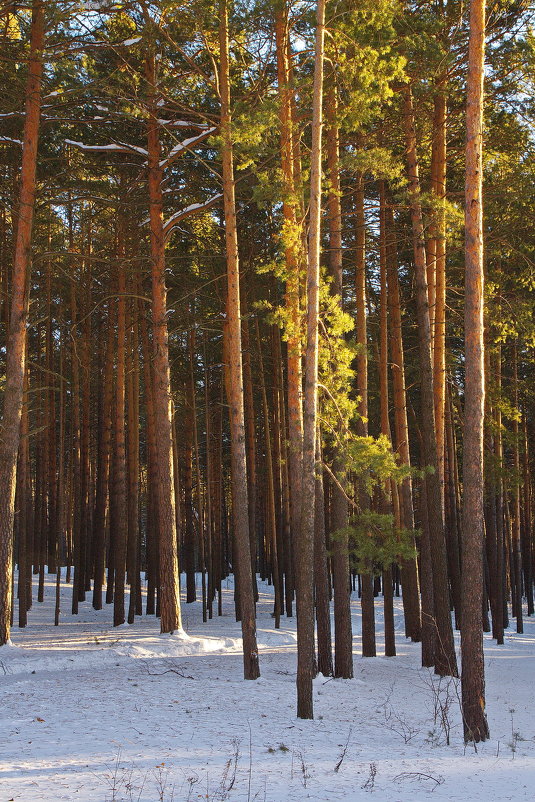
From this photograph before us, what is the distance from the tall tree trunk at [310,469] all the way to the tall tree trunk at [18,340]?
590cm

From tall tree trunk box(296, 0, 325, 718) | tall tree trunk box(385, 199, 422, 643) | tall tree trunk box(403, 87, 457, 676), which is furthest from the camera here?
tall tree trunk box(385, 199, 422, 643)

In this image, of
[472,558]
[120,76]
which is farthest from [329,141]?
[472,558]

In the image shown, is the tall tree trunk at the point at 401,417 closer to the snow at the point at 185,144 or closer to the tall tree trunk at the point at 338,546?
the tall tree trunk at the point at 338,546

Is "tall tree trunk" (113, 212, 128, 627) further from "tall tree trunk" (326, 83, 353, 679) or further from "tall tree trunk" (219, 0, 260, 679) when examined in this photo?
"tall tree trunk" (326, 83, 353, 679)

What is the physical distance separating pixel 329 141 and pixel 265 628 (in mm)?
13113

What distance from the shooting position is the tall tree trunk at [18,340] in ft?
42.6

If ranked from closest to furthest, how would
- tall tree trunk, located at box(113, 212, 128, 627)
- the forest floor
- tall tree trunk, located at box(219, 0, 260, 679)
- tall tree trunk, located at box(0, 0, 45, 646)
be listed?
1. the forest floor
2. tall tree trunk, located at box(219, 0, 260, 679)
3. tall tree trunk, located at box(0, 0, 45, 646)
4. tall tree trunk, located at box(113, 212, 128, 627)

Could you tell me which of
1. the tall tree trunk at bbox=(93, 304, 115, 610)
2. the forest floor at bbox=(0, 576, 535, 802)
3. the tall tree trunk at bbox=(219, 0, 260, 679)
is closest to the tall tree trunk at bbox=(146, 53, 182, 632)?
the forest floor at bbox=(0, 576, 535, 802)

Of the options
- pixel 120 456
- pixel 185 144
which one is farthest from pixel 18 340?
pixel 120 456

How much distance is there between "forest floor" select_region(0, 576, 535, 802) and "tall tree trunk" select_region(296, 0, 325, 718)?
0.61 m

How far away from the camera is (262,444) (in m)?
36.1

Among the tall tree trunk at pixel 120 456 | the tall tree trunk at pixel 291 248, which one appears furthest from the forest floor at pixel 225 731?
the tall tree trunk at pixel 291 248

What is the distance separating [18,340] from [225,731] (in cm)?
810

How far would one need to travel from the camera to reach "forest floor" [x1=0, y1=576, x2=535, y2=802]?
6.56m
